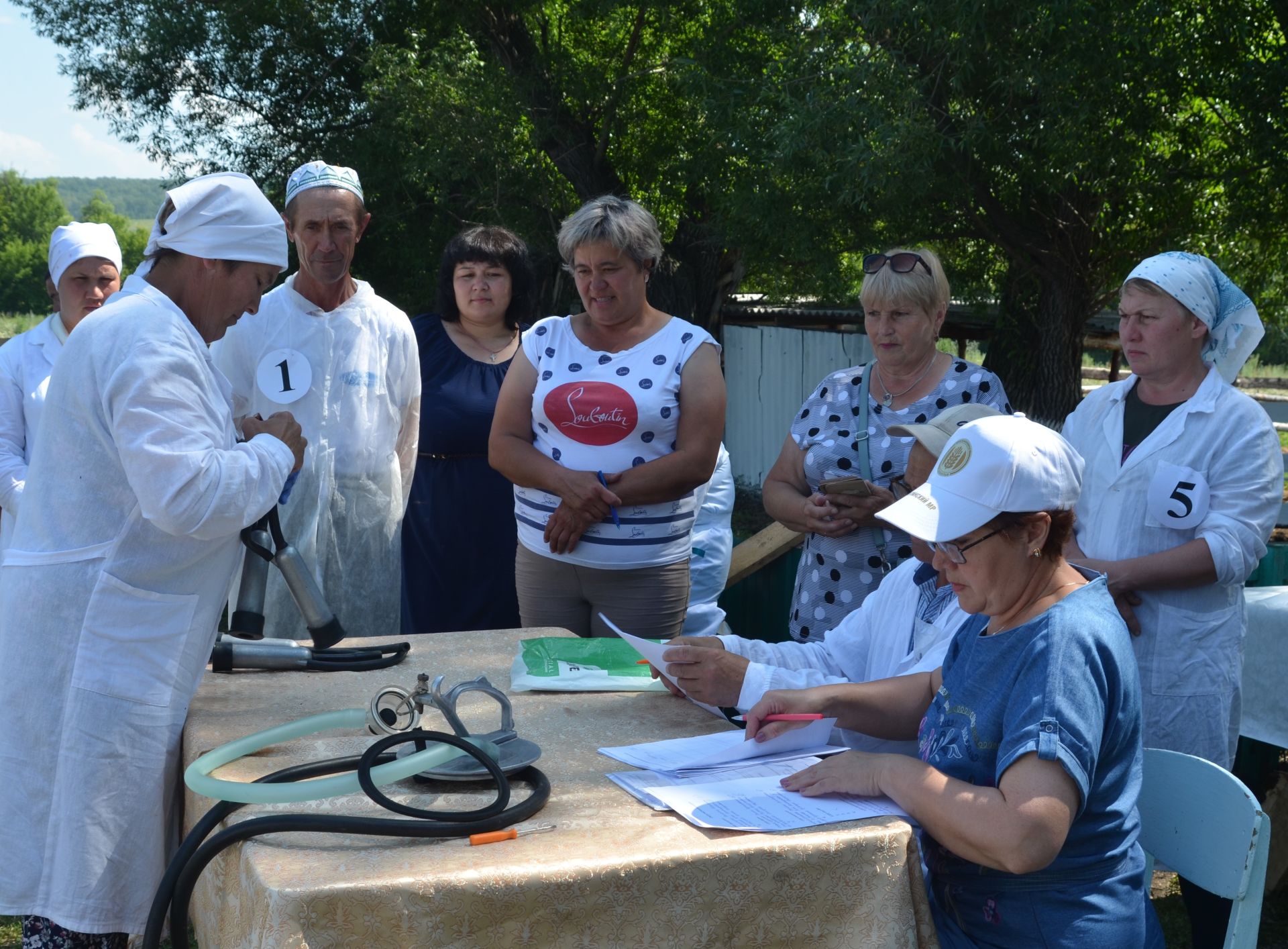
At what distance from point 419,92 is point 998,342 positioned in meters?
5.79

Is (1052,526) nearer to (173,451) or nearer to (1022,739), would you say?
(1022,739)

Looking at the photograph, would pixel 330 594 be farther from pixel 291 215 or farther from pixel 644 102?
pixel 644 102

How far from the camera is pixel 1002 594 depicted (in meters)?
1.79

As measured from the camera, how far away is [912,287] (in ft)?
10.5

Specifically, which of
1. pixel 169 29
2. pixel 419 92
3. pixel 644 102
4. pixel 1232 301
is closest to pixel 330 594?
pixel 1232 301

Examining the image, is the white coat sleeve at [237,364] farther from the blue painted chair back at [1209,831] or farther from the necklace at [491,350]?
the blue painted chair back at [1209,831]

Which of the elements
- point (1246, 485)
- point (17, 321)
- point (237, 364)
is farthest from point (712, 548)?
point (17, 321)

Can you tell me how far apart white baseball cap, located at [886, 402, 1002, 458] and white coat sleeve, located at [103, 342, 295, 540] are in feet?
4.26

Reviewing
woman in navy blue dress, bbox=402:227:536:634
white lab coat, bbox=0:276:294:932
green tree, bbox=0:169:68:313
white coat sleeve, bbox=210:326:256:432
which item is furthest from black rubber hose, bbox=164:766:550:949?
green tree, bbox=0:169:68:313

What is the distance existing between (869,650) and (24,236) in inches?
3602

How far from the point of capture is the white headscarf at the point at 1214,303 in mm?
2863

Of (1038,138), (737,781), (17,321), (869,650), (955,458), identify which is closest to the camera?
(955,458)

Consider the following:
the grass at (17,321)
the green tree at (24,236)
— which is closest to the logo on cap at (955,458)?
the grass at (17,321)

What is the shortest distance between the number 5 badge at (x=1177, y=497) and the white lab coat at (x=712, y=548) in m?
1.67
